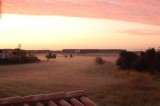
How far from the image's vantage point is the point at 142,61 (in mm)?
32875

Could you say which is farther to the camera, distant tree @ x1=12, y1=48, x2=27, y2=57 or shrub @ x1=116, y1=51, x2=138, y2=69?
distant tree @ x1=12, y1=48, x2=27, y2=57

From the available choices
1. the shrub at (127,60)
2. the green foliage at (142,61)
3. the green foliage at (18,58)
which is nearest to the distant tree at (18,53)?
the green foliage at (18,58)

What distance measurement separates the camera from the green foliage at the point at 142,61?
3102cm

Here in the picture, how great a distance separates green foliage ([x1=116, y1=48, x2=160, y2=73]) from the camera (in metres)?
31.0

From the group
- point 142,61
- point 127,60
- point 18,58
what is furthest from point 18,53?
point 142,61

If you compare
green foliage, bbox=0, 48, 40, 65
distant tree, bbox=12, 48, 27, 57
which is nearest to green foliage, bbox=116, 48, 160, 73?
green foliage, bbox=0, 48, 40, 65

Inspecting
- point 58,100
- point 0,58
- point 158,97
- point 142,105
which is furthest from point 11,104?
point 0,58

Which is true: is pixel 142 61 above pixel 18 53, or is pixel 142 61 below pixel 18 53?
below

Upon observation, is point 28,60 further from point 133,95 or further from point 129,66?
point 133,95

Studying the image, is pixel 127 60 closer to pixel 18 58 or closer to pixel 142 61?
pixel 142 61

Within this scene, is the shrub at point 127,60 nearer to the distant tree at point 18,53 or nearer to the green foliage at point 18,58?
the green foliage at point 18,58

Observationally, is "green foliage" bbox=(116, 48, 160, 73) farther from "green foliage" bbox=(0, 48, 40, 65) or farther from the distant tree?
the distant tree

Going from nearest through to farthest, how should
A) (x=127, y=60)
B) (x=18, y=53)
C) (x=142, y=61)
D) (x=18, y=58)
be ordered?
(x=142, y=61), (x=127, y=60), (x=18, y=58), (x=18, y=53)

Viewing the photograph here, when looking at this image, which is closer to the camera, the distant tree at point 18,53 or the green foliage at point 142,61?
the green foliage at point 142,61
